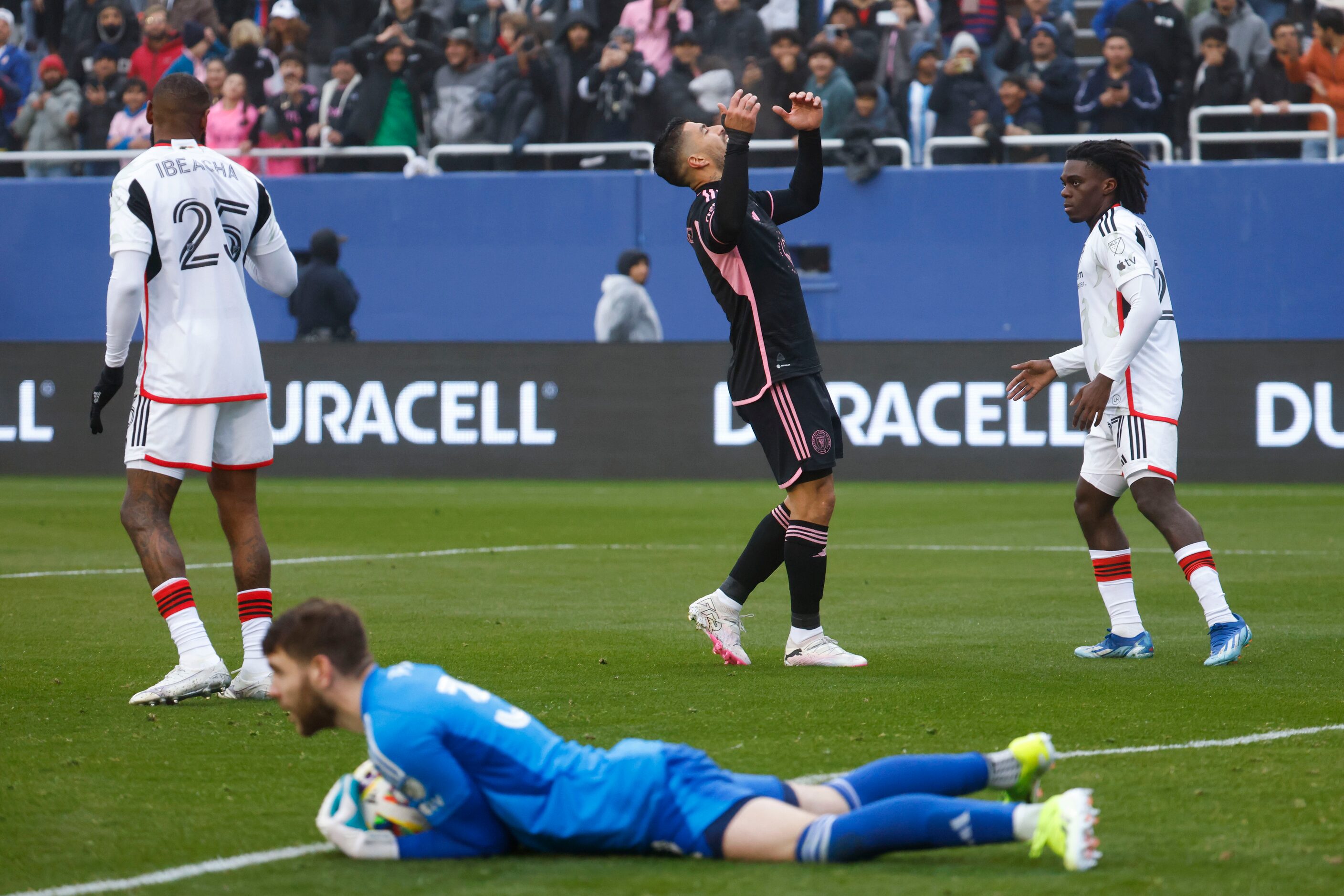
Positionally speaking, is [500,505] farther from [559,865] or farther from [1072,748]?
[559,865]

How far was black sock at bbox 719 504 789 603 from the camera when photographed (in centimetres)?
731

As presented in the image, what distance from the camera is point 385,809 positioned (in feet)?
13.7

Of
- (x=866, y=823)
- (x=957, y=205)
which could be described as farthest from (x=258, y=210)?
(x=957, y=205)

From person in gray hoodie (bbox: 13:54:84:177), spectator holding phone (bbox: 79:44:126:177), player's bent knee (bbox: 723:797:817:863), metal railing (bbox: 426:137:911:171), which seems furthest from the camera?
spectator holding phone (bbox: 79:44:126:177)

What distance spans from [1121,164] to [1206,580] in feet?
6.01

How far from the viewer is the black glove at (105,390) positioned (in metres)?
6.37

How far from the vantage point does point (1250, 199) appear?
19.7 metres

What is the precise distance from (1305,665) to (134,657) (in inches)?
197

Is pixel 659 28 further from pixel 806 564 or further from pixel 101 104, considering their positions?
pixel 806 564

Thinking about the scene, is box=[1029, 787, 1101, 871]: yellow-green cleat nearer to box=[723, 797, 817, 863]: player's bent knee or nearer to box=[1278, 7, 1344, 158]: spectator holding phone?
box=[723, 797, 817, 863]: player's bent knee

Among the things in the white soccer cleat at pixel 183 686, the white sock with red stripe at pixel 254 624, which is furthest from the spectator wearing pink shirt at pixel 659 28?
the white soccer cleat at pixel 183 686

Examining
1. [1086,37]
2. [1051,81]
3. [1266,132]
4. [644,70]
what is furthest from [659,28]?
[1266,132]

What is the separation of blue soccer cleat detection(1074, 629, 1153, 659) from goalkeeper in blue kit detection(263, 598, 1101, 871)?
344 centimetres

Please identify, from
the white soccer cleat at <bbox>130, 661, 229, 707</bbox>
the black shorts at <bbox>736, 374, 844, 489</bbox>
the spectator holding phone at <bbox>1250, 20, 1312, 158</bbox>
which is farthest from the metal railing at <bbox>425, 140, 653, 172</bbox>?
the white soccer cleat at <bbox>130, 661, 229, 707</bbox>
